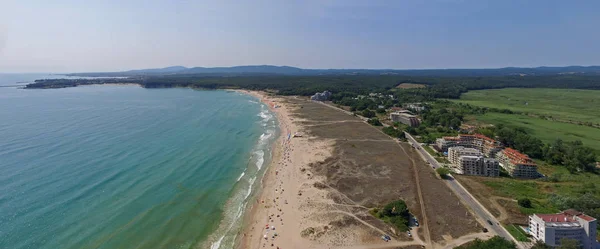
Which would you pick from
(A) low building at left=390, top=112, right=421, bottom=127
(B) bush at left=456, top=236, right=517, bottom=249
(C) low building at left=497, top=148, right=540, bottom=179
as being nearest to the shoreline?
(B) bush at left=456, top=236, right=517, bottom=249

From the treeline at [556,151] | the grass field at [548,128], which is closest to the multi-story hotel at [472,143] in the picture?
the treeline at [556,151]

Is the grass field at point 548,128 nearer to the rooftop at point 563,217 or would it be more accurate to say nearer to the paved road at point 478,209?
the paved road at point 478,209

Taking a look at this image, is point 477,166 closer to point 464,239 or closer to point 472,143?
point 472,143

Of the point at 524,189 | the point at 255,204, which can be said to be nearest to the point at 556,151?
the point at 524,189

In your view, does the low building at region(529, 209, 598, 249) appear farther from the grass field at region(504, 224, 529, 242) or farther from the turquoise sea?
the turquoise sea

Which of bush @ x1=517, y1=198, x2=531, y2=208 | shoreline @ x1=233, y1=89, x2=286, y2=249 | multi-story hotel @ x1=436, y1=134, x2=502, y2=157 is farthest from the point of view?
multi-story hotel @ x1=436, y1=134, x2=502, y2=157

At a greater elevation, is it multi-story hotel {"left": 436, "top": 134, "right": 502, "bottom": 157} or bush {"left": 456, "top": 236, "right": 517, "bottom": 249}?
multi-story hotel {"left": 436, "top": 134, "right": 502, "bottom": 157}
